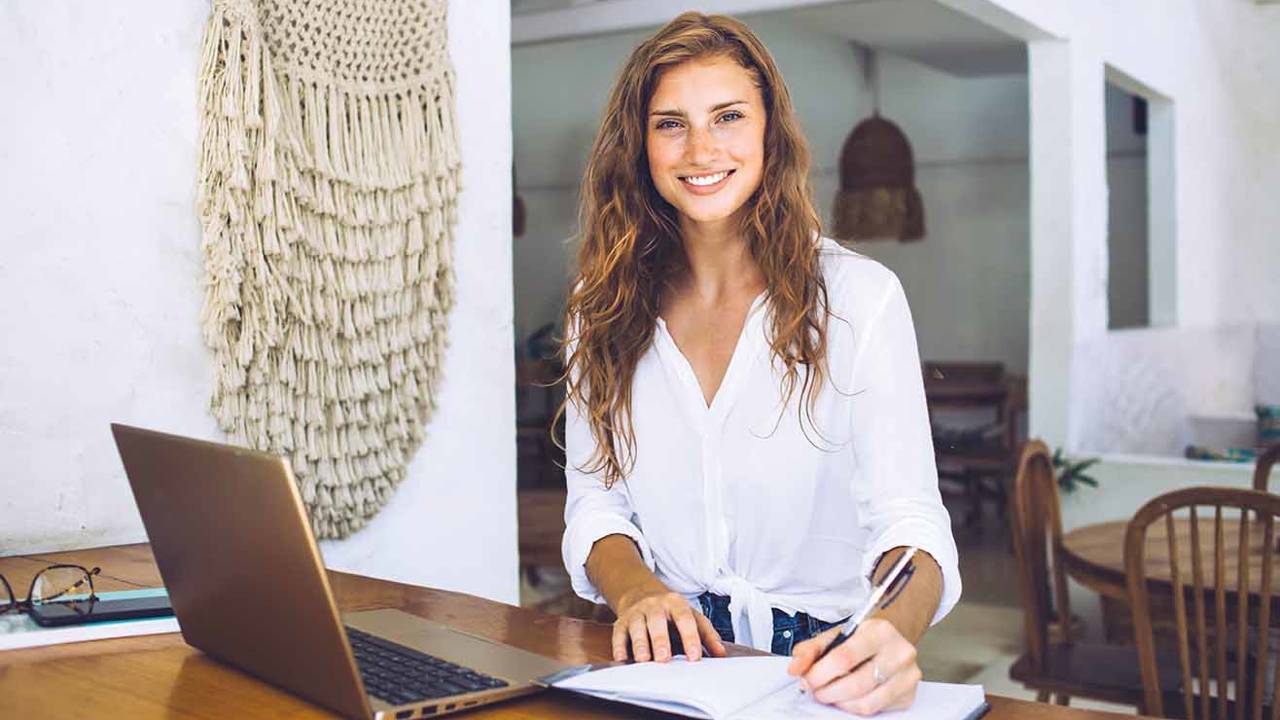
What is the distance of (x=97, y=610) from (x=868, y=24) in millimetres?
6484

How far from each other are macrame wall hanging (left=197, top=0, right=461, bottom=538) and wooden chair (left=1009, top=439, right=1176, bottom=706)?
1.64 m

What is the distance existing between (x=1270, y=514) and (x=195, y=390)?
73.8 inches

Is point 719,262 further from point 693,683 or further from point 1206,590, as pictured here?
point 1206,590

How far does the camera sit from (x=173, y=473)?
47.4 inches

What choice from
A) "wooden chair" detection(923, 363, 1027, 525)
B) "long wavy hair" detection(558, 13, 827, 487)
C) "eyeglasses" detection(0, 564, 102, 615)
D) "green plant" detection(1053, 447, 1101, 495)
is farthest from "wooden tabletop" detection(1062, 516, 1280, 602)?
"wooden chair" detection(923, 363, 1027, 525)

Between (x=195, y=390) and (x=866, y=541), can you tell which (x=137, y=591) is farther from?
(x=866, y=541)

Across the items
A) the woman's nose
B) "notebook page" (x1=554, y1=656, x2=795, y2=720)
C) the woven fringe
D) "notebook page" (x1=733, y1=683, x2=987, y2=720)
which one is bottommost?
"notebook page" (x1=733, y1=683, x2=987, y2=720)

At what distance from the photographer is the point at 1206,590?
283 cm

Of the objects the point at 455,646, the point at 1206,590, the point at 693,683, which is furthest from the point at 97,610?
the point at 1206,590

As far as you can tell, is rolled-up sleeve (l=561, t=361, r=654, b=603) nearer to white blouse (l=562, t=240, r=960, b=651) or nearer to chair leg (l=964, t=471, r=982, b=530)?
white blouse (l=562, t=240, r=960, b=651)

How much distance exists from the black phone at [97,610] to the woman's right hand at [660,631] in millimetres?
484

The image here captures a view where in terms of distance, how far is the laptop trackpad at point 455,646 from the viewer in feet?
4.08

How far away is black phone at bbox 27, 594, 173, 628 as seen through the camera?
1.40 meters

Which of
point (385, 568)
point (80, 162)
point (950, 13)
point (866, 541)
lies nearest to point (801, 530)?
point (866, 541)
